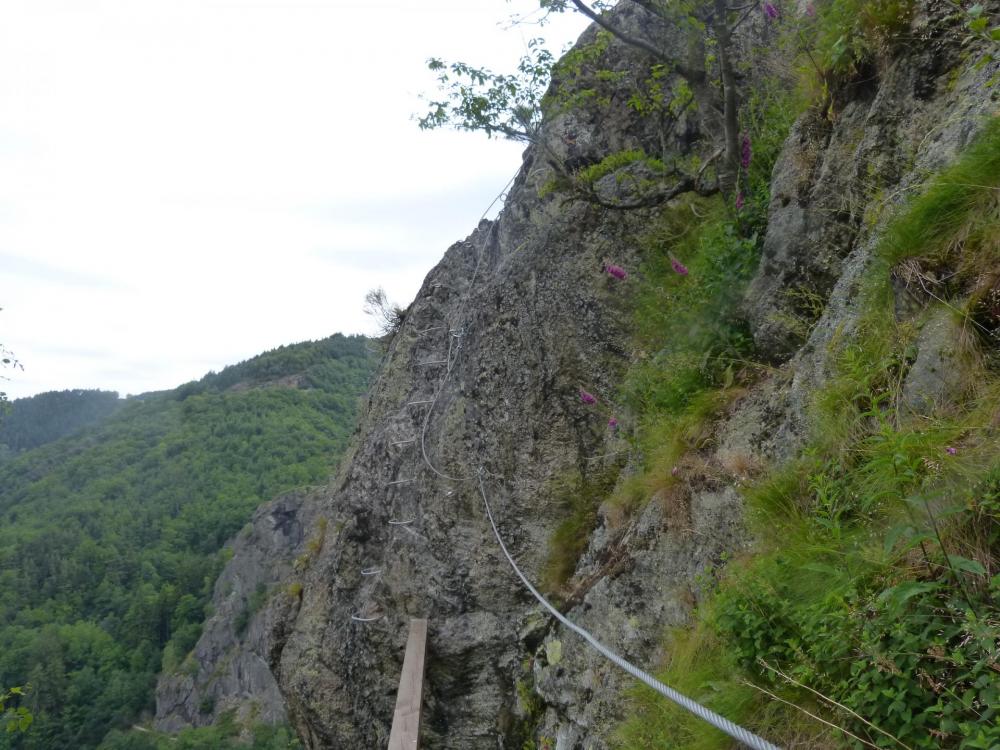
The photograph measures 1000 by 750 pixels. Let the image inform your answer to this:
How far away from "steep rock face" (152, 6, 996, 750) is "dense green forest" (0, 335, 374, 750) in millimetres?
62486

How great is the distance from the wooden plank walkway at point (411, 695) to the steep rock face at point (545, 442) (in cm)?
22

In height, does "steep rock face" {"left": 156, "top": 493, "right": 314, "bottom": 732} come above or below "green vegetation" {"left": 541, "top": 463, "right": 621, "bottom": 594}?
below

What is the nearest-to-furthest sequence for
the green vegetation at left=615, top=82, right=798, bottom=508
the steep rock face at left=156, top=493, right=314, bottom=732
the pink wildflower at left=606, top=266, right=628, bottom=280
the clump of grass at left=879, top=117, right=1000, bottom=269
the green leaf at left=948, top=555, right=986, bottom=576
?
the green leaf at left=948, top=555, right=986, bottom=576, the clump of grass at left=879, top=117, right=1000, bottom=269, the green vegetation at left=615, top=82, right=798, bottom=508, the pink wildflower at left=606, top=266, right=628, bottom=280, the steep rock face at left=156, top=493, right=314, bottom=732

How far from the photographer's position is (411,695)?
227 inches

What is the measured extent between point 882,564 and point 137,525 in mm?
126213

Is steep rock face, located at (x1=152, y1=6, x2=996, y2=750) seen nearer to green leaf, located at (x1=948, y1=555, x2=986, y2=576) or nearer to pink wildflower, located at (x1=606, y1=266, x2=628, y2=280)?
pink wildflower, located at (x1=606, y1=266, x2=628, y2=280)

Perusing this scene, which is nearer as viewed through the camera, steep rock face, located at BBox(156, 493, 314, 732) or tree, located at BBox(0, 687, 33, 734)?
tree, located at BBox(0, 687, 33, 734)

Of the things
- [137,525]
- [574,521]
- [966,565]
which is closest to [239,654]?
[137,525]

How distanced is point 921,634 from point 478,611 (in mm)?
4977

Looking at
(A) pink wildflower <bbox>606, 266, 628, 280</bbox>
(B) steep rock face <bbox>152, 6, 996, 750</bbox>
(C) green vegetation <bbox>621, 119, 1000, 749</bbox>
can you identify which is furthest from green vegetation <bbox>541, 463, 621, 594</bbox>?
(C) green vegetation <bbox>621, 119, 1000, 749</bbox>

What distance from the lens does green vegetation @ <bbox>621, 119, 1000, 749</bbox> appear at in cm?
187

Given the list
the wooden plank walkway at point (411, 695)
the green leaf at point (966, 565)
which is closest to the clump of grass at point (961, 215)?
the green leaf at point (966, 565)

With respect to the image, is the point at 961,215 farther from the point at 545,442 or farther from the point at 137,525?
the point at 137,525

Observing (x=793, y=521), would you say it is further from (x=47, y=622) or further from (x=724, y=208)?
(x=47, y=622)
